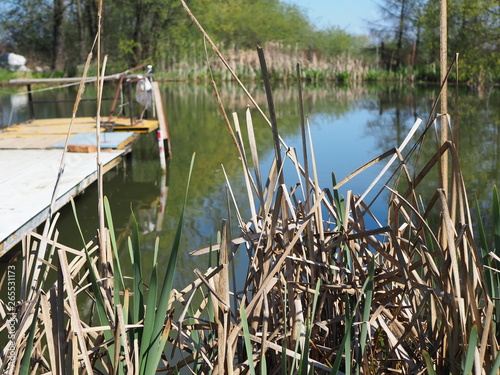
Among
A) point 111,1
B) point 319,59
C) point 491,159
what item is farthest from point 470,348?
point 319,59

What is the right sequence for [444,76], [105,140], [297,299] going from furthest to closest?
1. [105,140]
2. [297,299]
3. [444,76]

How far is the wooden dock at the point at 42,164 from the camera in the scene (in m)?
3.61

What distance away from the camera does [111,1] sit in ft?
87.3

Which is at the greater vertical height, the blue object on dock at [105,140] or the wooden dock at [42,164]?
the blue object on dock at [105,140]

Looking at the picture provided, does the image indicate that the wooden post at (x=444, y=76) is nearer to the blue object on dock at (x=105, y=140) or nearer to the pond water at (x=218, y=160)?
the pond water at (x=218, y=160)

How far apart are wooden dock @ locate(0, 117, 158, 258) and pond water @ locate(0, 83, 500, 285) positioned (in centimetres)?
37

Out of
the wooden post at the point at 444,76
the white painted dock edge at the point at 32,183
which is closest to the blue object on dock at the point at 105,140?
the white painted dock edge at the point at 32,183

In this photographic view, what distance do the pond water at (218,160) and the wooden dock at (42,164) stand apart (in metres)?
0.37

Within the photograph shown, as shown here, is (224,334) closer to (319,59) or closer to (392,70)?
(392,70)

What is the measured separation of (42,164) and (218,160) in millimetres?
2852

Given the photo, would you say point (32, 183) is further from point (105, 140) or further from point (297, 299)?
point (297, 299)

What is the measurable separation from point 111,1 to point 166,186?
71.6 feet

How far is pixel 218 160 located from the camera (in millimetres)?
7754

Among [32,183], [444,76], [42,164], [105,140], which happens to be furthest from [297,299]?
[105,140]
